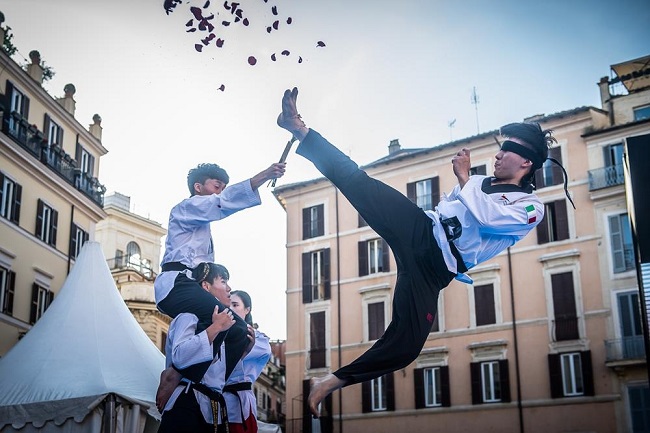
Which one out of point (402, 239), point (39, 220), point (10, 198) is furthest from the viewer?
point (39, 220)

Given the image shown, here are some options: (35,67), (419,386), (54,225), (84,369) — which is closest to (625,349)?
(419,386)

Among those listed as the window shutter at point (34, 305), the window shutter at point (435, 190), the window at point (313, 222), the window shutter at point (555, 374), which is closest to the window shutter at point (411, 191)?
the window shutter at point (435, 190)

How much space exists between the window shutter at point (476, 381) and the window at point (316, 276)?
7571mm

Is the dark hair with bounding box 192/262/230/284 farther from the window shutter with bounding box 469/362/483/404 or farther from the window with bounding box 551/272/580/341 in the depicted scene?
the window shutter with bounding box 469/362/483/404

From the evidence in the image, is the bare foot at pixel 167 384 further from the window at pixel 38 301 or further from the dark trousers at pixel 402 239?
the window at pixel 38 301

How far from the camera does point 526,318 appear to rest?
3294 centimetres

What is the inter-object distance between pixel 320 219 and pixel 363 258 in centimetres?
318

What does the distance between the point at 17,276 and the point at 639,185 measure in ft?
67.6

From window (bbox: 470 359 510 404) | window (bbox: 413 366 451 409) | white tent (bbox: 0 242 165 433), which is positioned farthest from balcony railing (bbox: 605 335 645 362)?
white tent (bbox: 0 242 165 433)

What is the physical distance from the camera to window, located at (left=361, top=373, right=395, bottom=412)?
3509cm

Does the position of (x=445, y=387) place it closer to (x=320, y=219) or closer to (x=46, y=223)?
(x=320, y=219)

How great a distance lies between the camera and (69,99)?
3316 cm

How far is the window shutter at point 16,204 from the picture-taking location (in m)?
27.8

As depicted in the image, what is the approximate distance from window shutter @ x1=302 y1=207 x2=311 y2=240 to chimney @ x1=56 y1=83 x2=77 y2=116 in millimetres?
11832
